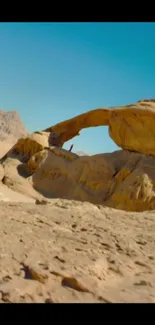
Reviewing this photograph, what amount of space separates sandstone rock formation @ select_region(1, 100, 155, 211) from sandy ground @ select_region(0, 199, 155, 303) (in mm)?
6897

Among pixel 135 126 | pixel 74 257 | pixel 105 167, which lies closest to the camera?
pixel 74 257

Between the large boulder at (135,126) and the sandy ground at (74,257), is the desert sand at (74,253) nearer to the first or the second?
the sandy ground at (74,257)

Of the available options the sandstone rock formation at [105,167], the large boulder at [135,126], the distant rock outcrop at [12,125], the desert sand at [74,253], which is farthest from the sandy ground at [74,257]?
the distant rock outcrop at [12,125]

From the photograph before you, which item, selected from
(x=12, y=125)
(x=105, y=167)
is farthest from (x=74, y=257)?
(x=12, y=125)

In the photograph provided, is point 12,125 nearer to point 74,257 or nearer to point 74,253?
point 74,253

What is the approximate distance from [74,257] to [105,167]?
10.2 m

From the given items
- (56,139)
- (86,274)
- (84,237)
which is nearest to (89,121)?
(56,139)

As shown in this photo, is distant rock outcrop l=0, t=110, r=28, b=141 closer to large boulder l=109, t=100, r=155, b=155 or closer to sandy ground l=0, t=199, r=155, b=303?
large boulder l=109, t=100, r=155, b=155

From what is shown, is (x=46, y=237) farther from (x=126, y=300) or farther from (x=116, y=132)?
(x=116, y=132)

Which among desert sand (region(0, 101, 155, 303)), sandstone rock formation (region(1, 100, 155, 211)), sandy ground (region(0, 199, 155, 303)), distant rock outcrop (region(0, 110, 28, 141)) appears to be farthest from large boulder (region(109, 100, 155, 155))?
distant rock outcrop (region(0, 110, 28, 141))

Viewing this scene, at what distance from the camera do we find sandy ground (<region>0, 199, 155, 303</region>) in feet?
8.78

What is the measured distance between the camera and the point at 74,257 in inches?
134

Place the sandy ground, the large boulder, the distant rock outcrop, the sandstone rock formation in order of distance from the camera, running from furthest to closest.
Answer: the distant rock outcrop → the large boulder → the sandstone rock formation → the sandy ground

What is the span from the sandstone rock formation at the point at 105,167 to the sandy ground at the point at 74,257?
690cm
